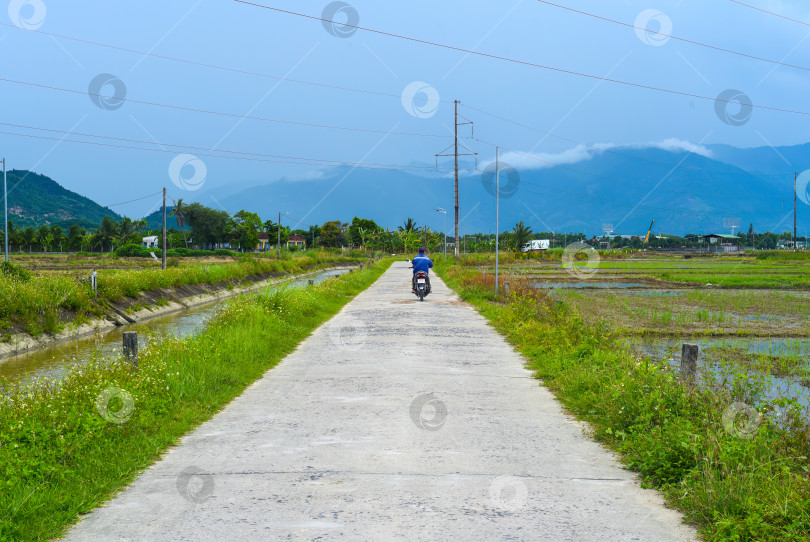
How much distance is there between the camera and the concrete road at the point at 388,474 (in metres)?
4.41

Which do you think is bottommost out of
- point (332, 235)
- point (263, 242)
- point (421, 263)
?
point (421, 263)

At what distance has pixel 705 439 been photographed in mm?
Result: 5547

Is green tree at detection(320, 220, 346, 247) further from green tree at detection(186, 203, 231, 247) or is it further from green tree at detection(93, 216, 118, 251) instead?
green tree at detection(93, 216, 118, 251)

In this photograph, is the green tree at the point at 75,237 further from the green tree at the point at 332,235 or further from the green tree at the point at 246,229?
the green tree at the point at 332,235

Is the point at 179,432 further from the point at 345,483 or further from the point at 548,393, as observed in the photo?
the point at 548,393

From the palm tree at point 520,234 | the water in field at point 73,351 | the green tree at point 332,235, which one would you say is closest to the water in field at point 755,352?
the water in field at point 73,351

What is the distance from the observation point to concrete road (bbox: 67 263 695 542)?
14.5 feet

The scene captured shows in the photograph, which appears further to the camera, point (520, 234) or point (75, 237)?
point (75, 237)

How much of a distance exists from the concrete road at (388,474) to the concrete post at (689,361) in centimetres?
144

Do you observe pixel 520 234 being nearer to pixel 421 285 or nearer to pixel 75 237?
pixel 421 285

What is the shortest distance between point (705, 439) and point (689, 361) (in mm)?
2256

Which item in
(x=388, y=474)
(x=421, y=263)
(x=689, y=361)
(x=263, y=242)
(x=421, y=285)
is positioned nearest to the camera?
(x=388, y=474)

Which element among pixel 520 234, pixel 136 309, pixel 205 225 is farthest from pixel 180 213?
pixel 136 309

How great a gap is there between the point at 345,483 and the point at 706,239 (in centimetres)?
16216
